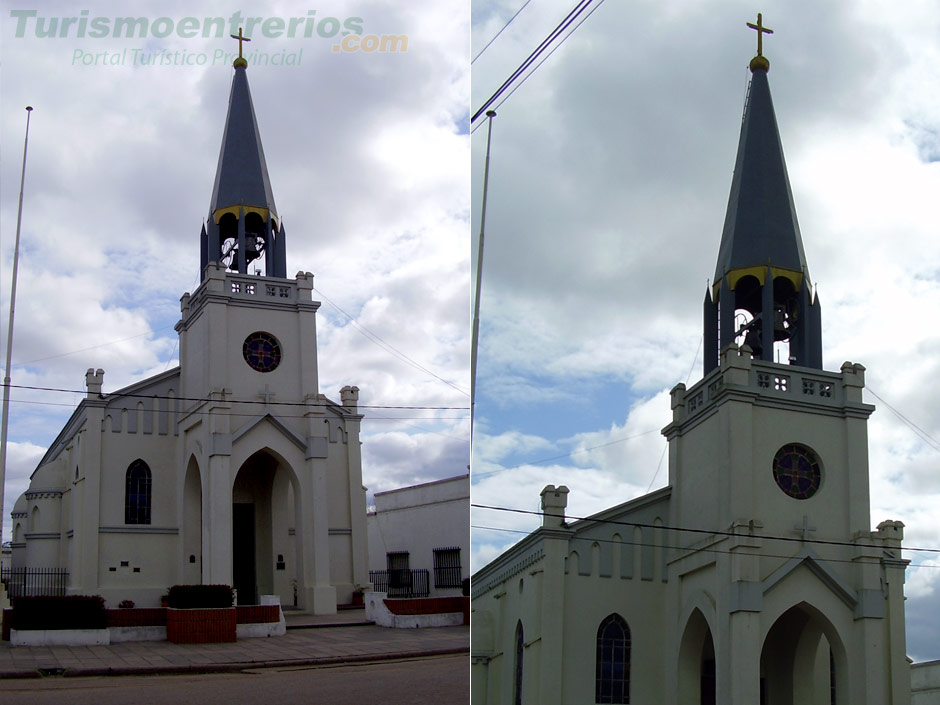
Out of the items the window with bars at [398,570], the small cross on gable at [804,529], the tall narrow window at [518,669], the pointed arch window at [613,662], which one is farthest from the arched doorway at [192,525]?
the small cross on gable at [804,529]

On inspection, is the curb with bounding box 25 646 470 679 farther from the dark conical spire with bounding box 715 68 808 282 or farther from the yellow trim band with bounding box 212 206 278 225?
the yellow trim band with bounding box 212 206 278 225

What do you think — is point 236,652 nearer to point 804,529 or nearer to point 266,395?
point 266,395

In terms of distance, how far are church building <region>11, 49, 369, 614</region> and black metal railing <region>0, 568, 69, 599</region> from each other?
596 mm

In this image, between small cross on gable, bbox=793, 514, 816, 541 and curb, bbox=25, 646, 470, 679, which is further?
small cross on gable, bbox=793, 514, 816, 541

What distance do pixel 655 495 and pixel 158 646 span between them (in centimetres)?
1345

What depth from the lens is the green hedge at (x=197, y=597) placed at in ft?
80.2

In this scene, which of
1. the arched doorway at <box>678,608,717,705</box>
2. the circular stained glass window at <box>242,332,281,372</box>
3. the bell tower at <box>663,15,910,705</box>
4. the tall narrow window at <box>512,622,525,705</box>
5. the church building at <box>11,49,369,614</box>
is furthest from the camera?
the circular stained glass window at <box>242,332,281,372</box>

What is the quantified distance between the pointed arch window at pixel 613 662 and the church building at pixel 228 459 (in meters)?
8.34

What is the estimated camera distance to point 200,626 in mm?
23156

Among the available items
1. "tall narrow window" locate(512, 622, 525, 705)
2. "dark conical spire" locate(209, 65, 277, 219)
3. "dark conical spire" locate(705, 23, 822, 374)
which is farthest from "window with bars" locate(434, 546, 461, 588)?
"dark conical spire" locate(209, 65, 277, 219)

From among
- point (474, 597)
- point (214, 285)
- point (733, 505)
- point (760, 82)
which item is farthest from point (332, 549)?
point (760, 82)

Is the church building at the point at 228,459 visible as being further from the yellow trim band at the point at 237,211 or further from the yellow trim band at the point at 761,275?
the yellow trim band at the point at 761,275

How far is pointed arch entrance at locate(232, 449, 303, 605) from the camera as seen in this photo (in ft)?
106

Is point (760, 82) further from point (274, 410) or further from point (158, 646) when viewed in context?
point (158, 646)
